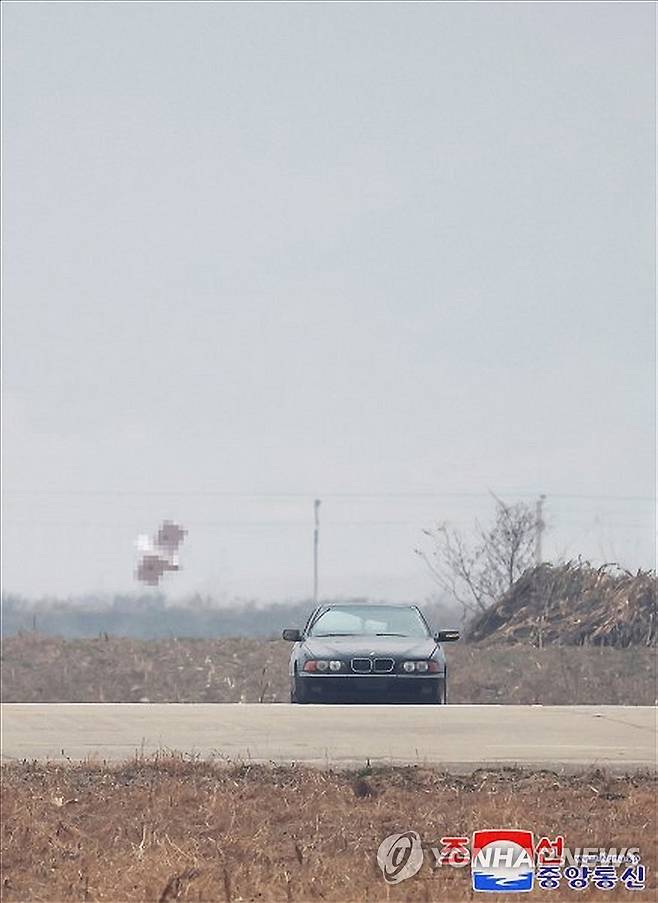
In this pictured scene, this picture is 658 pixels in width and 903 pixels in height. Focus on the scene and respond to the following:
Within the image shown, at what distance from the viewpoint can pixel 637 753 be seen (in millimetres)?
20391

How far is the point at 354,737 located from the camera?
796 inches

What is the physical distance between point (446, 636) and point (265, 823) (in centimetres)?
379

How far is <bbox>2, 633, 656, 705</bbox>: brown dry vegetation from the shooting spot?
3409cm

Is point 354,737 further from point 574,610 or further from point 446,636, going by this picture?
point 574,610

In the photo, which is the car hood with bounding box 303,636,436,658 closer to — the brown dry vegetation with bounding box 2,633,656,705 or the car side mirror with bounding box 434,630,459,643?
the car side mirror with bounding box 434,630,459,643

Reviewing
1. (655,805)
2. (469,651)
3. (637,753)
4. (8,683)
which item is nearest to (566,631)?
(469,651)

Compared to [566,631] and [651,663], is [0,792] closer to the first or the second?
[651,663]

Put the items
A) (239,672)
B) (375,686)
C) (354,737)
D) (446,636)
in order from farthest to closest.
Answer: (239,672) < (354,737) < (446,636) < (375,686)

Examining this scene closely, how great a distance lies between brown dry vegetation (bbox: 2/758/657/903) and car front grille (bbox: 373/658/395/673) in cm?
110

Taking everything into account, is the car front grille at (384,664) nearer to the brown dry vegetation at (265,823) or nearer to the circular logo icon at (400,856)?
the brown dry vegetation at (265,823)

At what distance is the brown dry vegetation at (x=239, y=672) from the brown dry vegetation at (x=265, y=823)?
1354 cm

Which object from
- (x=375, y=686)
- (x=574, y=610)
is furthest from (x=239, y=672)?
(x=375, y=686)

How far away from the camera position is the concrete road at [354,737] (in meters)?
19.8

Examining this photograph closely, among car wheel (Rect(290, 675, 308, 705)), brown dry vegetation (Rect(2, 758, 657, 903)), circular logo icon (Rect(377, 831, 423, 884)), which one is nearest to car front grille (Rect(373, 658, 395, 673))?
car wheel (Rect(290, 675, 308, 705))
